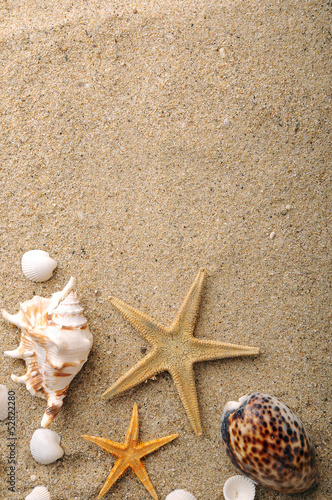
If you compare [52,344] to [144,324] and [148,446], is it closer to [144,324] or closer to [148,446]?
[144,324]

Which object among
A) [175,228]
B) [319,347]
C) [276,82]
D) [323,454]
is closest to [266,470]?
[323,454]

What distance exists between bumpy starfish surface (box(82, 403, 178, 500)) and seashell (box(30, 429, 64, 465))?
0.17 m

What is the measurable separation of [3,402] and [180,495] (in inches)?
38.9

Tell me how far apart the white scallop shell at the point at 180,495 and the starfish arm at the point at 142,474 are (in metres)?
0.07

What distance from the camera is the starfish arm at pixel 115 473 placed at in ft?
6.34

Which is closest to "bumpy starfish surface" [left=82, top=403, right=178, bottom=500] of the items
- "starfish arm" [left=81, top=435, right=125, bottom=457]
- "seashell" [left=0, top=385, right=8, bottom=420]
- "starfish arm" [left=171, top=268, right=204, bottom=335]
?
"starfish arm" [left=81, top=435, right=125, bottom=457]

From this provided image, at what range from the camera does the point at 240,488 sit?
1987 millimetres

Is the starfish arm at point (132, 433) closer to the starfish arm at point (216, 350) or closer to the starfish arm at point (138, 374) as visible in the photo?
the starfish arm at point (138, 374)

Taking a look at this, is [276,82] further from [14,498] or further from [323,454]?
[14,498]

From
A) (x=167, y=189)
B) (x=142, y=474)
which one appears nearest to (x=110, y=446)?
(x=142, y=474)

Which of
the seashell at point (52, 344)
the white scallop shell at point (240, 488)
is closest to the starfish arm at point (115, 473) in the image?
the seashell at point (52, 344)

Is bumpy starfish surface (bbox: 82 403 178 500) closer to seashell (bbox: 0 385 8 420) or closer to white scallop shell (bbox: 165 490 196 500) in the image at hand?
white scallop shell (bbox: 165 490 196 500)

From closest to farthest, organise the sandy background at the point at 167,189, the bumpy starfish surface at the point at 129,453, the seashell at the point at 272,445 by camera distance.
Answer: the seashell at the point at 272,445
the bumpy starfish surface at the point at 129,453
the sandy background at the point at 167,189

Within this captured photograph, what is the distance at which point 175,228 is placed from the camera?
81.4 inches
